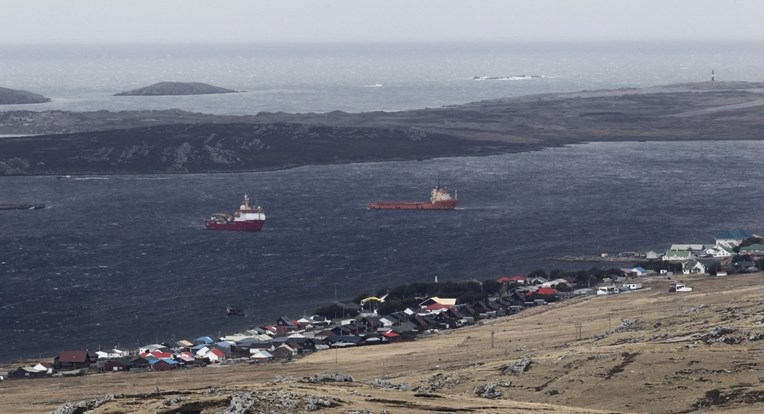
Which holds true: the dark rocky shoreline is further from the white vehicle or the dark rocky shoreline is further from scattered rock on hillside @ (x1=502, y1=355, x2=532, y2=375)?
scattered rock on hillside @ (x1=502, y1=355, x2=532, y2=375)

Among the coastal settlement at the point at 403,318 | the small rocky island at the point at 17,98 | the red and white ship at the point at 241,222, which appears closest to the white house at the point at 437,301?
the coastal settlement at the point at 403,318

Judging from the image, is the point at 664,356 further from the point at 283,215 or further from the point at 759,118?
the point at 759,118

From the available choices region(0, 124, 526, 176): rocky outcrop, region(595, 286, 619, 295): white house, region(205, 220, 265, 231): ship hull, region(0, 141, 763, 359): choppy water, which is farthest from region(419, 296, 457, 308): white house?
region(0, 124, 526, 176): rocky outcrop

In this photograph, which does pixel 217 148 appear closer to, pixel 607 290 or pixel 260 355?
pixel 607 290

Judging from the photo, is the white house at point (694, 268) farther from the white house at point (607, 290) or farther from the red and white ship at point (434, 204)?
the red and white ship at point (434, 204)

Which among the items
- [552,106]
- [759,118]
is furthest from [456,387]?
[552,106]

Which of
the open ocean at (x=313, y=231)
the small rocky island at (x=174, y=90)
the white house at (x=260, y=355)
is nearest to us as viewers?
the white house at (x=260, y=355)
